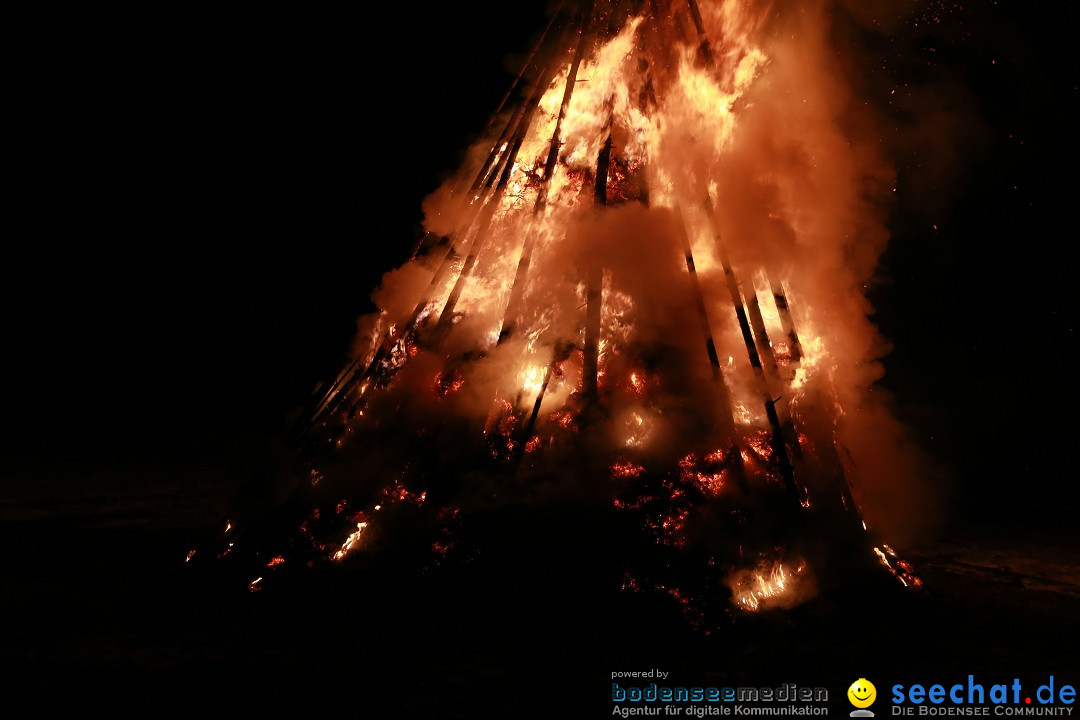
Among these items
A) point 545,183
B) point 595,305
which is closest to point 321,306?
point 545,183

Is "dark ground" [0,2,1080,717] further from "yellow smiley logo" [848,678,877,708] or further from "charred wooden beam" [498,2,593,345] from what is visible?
"charred wooden beam" [498,2,593,345]

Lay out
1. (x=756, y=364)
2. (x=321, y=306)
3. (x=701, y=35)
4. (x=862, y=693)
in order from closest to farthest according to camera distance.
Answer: (x=862, y=693) < (x=756, y=364) < (x=701, y=35) < (x=321, y=306)

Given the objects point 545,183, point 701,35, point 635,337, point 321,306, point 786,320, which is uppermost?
point 321,306

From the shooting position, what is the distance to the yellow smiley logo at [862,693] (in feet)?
9.52

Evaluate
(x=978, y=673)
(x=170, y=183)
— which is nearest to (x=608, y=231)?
(x=978, y=673)

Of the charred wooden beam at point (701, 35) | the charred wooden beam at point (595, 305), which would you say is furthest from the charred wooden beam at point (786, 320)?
the charred wooden beam at point (701, 35)

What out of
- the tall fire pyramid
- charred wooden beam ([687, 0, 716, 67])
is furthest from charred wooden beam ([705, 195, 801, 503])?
charred wooden beam ([687, 0, 716, 67])

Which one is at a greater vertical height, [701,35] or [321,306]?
[321,306]

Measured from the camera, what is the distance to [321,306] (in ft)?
35.2

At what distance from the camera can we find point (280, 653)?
3223mm

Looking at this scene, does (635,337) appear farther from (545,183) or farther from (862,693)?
(862,693)

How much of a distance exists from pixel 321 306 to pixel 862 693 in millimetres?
9140

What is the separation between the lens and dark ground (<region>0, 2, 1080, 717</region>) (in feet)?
12.1

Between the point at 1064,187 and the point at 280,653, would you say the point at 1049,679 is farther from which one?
the point at 1064,187
